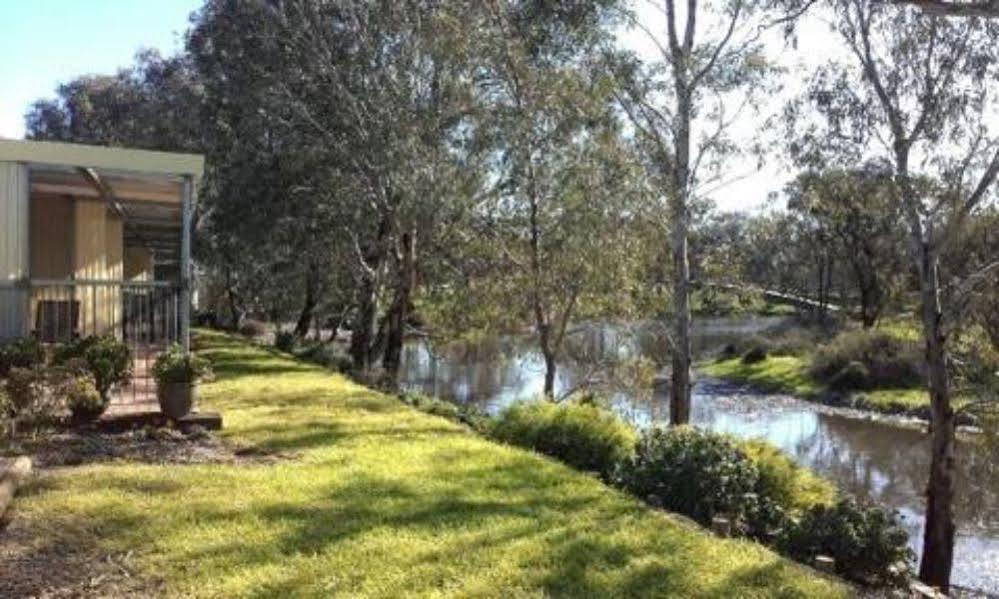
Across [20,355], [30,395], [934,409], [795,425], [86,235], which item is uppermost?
[86,235]

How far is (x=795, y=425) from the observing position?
32406 mm

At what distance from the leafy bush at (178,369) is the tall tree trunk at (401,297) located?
12.4 meters

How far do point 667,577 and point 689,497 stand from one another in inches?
104

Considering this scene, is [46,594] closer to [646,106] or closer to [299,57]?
[646,106]

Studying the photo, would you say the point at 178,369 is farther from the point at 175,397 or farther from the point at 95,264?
the point at 95,264

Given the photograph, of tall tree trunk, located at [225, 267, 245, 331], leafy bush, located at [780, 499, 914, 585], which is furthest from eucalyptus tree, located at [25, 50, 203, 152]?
leafy bush, located at [780, 499, 914, 585]

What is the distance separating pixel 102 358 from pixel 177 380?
0.79m

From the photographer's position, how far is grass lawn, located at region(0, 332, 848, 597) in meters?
6.46

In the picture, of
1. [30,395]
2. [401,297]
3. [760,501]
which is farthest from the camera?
[401,297]

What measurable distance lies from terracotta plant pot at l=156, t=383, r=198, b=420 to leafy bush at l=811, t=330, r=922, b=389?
97.4 ft

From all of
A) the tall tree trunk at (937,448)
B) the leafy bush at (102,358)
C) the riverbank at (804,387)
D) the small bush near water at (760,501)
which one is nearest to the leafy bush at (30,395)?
the leafy bush at (102,358)

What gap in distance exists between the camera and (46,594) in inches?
236

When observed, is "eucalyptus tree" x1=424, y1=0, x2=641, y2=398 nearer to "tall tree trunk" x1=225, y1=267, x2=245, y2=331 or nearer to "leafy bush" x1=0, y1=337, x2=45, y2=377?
"leafy bush" x1=0, y1=337, x2=45, y2=377

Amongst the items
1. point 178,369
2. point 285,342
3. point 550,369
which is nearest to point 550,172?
point 550,369
